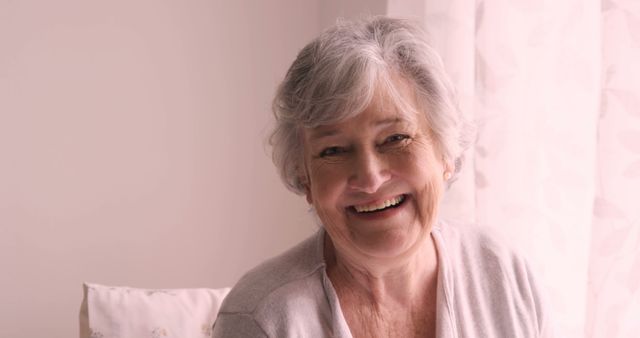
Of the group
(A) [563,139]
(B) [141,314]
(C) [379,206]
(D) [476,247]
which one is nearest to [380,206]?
(C) [379,206]

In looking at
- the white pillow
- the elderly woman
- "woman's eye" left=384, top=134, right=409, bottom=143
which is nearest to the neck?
the elderly woman

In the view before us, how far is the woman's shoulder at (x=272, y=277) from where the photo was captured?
1.38m

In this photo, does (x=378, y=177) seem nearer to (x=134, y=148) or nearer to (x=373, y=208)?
(x=373, y=208)

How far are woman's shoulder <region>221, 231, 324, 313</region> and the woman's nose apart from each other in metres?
0.22

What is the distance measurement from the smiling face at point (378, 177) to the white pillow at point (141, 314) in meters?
0.78

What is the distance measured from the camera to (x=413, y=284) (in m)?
1.46

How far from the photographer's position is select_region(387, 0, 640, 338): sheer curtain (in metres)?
1.50

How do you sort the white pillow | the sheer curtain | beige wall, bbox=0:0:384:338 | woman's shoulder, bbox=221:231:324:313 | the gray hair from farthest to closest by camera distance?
1. beige wall, bbox=0:0:384:338
2. the white pillow
3. the sheer curtain
4. woman's shoulder, bbox=221:231:324:313
5. the gray hair

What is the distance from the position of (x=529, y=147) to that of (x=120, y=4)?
1287 mm

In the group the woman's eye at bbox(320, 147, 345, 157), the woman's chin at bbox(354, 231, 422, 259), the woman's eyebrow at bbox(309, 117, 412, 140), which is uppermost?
the woman's eyebrow at bbox(309, 117, 412, 140)

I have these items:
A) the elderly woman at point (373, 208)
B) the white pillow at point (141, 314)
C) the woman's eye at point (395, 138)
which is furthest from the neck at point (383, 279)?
the white pillow at point (141, 314)

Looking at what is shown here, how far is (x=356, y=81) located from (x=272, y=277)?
0.42 m

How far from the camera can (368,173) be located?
1269mm

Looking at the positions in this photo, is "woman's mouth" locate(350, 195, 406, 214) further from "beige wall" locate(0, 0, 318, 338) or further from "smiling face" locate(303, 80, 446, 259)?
"beige wall" locate(0, 0, 318, 338)
